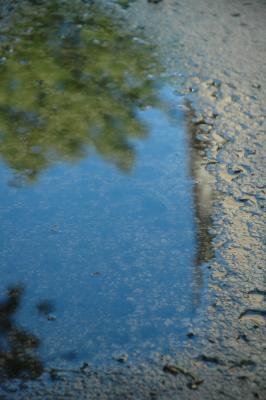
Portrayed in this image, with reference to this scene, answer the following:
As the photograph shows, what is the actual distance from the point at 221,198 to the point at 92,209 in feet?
1.30

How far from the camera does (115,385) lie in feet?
4.55

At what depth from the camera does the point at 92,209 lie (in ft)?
6.45

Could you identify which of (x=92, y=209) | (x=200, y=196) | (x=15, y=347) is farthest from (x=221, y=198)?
(x=15, y=347)

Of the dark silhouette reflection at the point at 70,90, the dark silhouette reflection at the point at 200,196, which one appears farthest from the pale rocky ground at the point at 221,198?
the dark silhouette reflection at the point at 70,90

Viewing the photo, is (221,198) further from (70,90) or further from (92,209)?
(70,90)

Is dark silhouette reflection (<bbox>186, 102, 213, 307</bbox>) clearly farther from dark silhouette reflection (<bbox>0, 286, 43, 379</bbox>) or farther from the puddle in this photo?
dark silhouette reflection (<bbox>0, 286, 43, 379</bbox>)

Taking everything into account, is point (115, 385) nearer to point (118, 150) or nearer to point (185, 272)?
point (185, 272)

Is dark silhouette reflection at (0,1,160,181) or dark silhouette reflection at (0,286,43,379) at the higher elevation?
dark silhouette reflection at (0,286,43,379)

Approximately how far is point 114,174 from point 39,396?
0.93 m

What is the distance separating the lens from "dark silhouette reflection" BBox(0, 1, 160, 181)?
227 centimetres

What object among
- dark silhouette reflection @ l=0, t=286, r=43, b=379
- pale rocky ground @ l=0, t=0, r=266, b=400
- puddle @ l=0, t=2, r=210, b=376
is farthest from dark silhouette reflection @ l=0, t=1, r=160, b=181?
dark silhouette reflection @ l=0, t=286, r=43, b=379

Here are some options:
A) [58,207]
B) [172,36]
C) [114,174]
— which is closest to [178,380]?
[58,207]

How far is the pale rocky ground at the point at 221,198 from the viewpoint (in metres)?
1.39

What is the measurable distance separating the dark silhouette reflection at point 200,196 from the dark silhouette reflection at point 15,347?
0.41 meters
